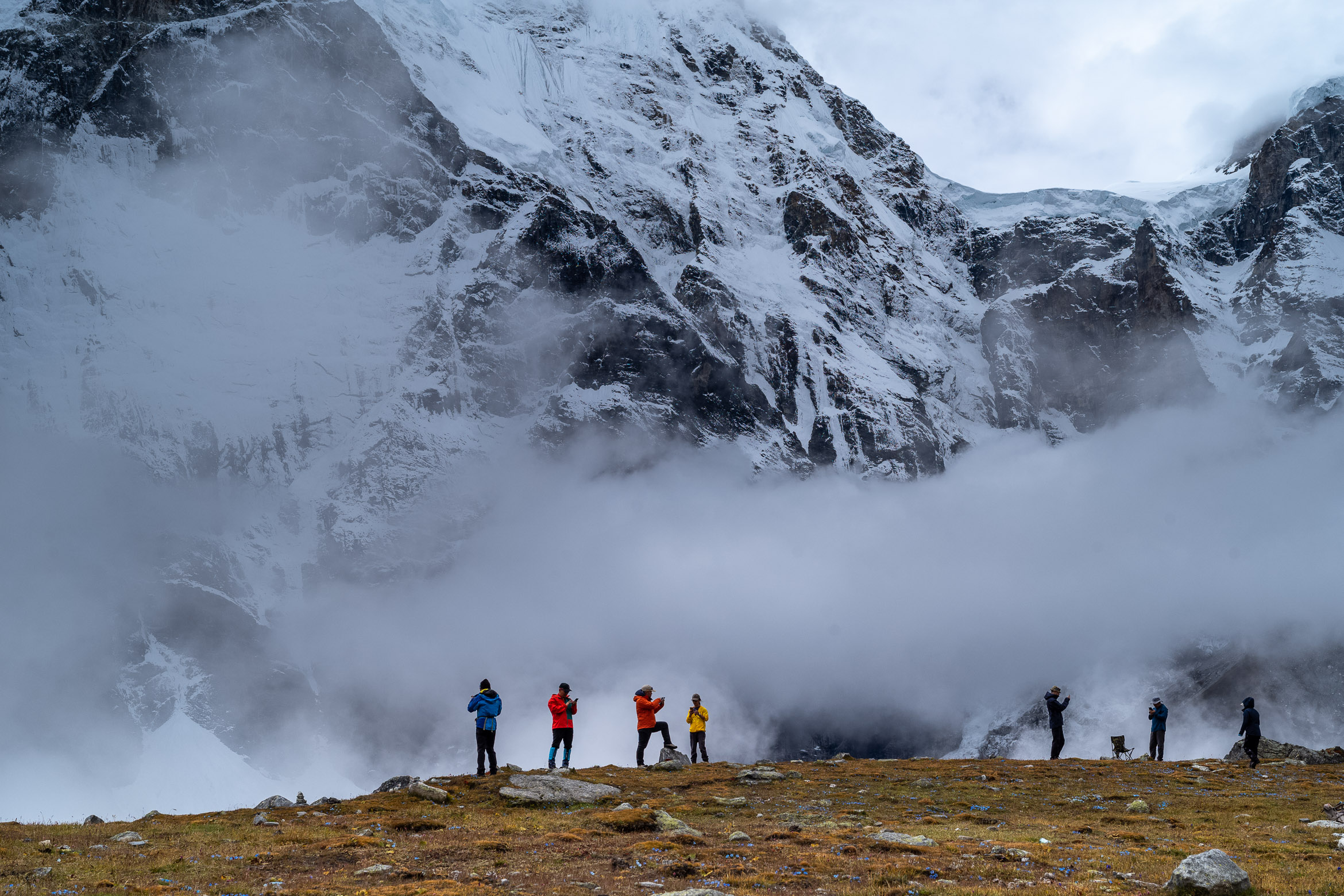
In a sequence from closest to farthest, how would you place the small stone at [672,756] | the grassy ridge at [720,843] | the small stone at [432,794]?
the grassy ridge at [720,843] → the small stone at [432,794] → the small stone at [672,756]

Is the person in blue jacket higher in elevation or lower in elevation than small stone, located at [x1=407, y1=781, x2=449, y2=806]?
higher

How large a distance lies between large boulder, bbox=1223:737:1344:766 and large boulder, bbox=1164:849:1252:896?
3604 cm

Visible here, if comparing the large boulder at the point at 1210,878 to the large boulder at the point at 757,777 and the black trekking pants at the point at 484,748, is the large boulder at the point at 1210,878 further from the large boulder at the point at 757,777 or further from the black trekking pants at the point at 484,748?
the black trekking pants at the point at 484,748

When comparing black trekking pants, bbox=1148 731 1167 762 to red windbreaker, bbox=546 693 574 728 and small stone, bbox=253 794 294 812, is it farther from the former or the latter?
small stone, bbox=253 794 294 812

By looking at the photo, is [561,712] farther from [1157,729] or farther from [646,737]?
[1157,729]

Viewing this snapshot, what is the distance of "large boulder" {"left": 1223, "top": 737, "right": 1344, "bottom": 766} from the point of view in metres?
51.2

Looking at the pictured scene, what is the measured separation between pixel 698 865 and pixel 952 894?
19.8 ft

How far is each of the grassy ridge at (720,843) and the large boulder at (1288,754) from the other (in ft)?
33.9

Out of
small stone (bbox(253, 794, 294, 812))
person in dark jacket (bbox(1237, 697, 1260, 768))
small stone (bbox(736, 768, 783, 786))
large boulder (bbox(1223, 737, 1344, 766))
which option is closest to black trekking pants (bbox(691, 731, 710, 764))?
small stone (bbox(736, 768, 783, 786))

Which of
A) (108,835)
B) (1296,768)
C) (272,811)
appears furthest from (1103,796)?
(108,835)

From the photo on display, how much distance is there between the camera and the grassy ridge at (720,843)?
21469 millimetres

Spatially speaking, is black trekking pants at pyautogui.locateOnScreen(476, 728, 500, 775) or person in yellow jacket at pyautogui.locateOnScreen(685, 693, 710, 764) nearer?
black trekking pants at pyautogui.locateOnScreen(476, 728, 500, 775)

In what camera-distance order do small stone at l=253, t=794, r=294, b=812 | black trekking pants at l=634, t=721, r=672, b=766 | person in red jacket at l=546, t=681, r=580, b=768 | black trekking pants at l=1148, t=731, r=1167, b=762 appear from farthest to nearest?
1. black trekking pants at l=1148, t=731, r=1167, b=762
2. black trekking pants at l=634, t=721, r=672, b=766
3. person in red jacket at l=546, t=681, r=580, b=768
4. small stone at l=253, t=794, r=294, b=812

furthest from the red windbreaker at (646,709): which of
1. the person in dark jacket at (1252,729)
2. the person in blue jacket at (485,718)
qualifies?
the person in dark jacket at (1252,729)
